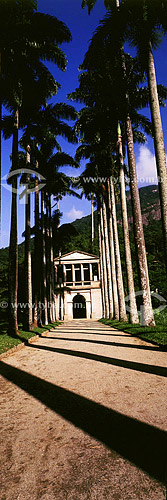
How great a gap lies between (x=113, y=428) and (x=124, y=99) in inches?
563

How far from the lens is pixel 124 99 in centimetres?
1345

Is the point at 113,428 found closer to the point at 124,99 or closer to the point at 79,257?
the point at 124,99

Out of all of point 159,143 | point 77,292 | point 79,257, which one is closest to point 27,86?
point 159,143

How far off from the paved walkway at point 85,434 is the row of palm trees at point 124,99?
4885 millimetres

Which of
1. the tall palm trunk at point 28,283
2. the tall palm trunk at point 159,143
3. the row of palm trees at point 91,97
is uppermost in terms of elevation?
the row of palm trees at point 91,97

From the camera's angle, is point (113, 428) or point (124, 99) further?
point (124, 99)

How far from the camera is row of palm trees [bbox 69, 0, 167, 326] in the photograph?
927 centimetres

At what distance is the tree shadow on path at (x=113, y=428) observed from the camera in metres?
2.21

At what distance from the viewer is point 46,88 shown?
13688mm

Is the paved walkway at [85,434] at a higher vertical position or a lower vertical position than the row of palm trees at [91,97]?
lower

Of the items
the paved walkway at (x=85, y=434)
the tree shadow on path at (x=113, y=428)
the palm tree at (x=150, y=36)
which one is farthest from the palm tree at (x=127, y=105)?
the tree shadow on path at (x=113, y=428)

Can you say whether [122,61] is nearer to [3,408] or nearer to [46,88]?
[46,88]

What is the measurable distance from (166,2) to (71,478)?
40.6 ft

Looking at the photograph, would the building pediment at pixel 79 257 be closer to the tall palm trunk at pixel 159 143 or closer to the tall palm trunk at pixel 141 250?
the tall palm trunk at pixel 141 250
